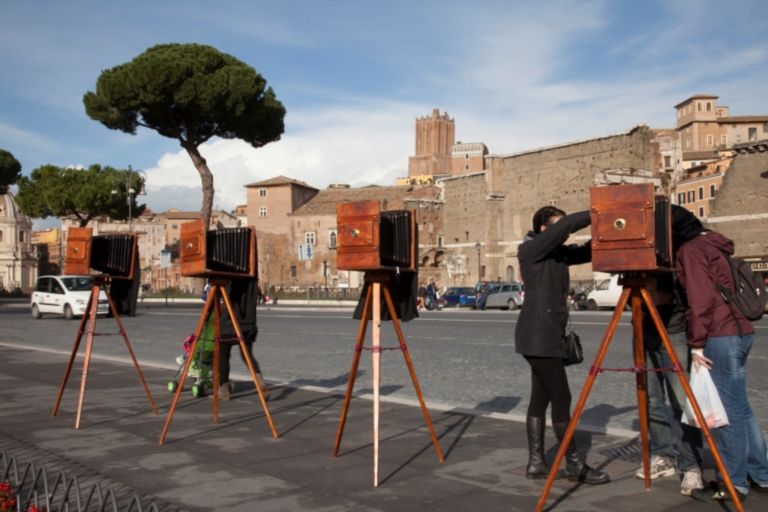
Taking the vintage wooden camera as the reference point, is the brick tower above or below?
above

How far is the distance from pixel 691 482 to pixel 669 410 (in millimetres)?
671

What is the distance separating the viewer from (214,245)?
727 centimetres

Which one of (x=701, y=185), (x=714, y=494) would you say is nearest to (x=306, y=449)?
(x=714, y=494)

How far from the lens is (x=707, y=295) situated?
4.59m

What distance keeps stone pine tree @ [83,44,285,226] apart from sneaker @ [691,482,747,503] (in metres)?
38.7

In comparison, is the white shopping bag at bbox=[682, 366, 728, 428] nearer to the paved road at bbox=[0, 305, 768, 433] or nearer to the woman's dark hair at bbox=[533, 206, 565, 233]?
the woman's dark hair at bbox=[533, 206, 565, 233]

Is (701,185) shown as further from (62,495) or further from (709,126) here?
(62,495)

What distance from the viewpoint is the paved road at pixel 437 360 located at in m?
8.84

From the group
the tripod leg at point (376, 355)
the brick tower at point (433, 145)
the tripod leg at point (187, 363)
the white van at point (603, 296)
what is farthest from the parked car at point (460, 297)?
the brick tower at point (433, 145)

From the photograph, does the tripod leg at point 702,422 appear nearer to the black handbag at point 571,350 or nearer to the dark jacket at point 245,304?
→ the black handbag at point 571,350

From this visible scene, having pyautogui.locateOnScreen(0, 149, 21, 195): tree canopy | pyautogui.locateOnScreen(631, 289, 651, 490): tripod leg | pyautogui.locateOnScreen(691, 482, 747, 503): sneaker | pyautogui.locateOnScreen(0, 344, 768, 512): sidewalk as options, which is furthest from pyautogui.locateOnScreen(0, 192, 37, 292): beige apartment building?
pyautogui.locateOnScreen(691, 482, 747, 503): sneaker

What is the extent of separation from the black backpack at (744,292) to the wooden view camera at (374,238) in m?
2.05

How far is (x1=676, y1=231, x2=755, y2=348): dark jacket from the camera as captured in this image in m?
4.58

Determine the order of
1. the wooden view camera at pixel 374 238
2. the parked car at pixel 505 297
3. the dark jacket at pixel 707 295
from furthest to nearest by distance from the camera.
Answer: the parked car at pixel 505 297 → the wooden view camera at pixel 374 238 → the dark jacket at pixel 707 295
